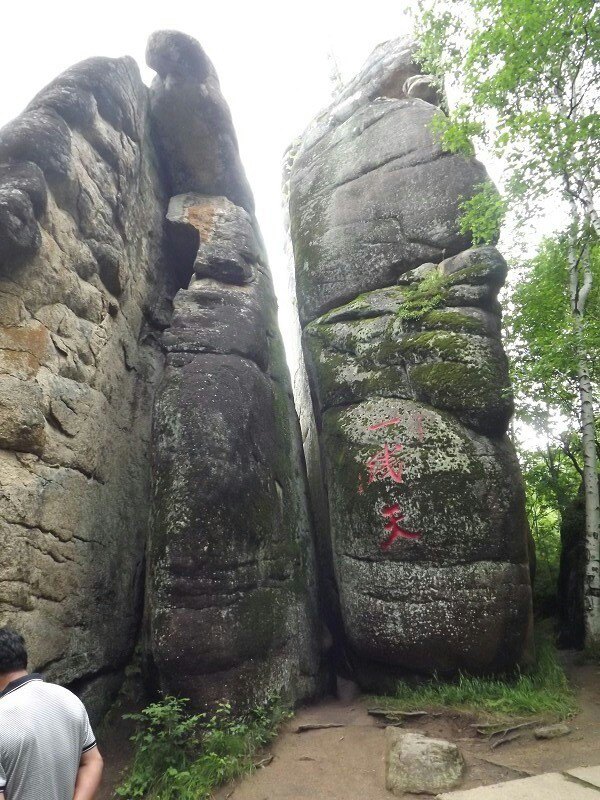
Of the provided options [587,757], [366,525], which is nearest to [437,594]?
[366,525]

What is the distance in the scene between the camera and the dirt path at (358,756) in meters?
4.47

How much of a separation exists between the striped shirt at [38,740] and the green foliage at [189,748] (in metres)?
2.76

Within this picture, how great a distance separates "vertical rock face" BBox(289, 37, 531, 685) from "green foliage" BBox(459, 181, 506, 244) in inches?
10.9

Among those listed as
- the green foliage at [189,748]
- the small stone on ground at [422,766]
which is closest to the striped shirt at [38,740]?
the green foliage at [189,748]

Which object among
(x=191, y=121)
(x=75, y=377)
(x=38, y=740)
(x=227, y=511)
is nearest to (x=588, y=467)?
(x=227, y=511)

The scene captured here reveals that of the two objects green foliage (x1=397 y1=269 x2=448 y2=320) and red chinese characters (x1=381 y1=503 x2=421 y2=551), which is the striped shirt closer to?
red chinese characters (x1=381 y1=503 x2=421 y2=551)

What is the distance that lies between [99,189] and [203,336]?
98.9 inches

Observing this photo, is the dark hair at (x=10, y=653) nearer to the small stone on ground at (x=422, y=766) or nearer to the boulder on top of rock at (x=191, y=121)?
the small stone on ground at (x=422, y=766)

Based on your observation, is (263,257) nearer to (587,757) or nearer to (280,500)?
(280,500)

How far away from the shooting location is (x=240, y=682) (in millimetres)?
5562

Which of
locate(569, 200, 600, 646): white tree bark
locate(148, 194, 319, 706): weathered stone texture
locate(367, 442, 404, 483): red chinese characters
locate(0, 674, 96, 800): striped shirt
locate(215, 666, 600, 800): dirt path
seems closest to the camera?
locate(0, 674, 96, 800): striped shirt

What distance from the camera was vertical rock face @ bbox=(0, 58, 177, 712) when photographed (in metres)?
5.08

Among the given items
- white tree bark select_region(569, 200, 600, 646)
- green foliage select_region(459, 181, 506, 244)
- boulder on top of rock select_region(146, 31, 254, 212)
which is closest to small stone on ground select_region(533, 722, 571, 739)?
white tree bark select_region(569, 200, 600, 646)

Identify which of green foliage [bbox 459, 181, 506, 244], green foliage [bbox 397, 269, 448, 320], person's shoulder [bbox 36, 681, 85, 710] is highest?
green foliage [bbox 459, 181, 506, 244]
